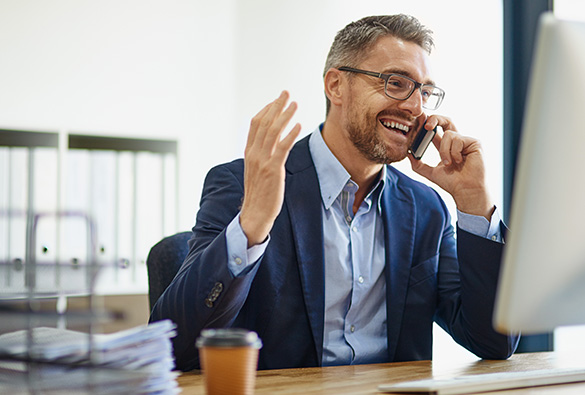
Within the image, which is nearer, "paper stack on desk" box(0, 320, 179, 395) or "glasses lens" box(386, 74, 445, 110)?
"paper stack on desk" box(0, 320, 179, 395)

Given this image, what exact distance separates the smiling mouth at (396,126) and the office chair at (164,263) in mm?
675

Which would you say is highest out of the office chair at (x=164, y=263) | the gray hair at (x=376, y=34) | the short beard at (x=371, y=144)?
the gray hair at (x=376, y=34)

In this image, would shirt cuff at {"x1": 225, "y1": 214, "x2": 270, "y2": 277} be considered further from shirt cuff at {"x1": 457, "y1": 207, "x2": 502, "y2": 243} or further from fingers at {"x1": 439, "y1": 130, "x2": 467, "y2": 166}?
fingers at {"x1": 439, "y1": 130, "x2": 467, "y2": 166}

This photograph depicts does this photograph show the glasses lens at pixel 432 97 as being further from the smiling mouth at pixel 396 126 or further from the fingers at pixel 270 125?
the fingers at pixel 270 125

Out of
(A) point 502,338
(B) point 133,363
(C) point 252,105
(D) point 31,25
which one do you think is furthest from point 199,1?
(B) point 133,363

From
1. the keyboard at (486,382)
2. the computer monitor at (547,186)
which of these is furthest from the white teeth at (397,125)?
the computer monitor at (547,186)

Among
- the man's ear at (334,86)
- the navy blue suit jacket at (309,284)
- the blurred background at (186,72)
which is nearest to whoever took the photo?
the navy blue suit jacket at (309,284)

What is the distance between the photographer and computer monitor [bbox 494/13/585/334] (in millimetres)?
800

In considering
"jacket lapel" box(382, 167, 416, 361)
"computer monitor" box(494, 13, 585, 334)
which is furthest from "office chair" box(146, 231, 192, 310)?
"computer monitor" box(494, 13, 585, 334)

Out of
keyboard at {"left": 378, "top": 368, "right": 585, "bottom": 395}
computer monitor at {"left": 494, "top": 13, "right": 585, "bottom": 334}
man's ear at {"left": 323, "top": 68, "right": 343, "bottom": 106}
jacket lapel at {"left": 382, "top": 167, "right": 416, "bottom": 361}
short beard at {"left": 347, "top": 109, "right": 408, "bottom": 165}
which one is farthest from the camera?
man's ear at {"left": 323, "top": 68, "right": 343, "bottom": 106}

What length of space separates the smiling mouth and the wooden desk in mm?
696

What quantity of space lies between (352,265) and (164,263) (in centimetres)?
50

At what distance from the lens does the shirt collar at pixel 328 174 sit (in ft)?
5.81

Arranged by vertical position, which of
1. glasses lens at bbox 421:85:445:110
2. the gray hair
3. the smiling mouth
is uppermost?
the gray hair
